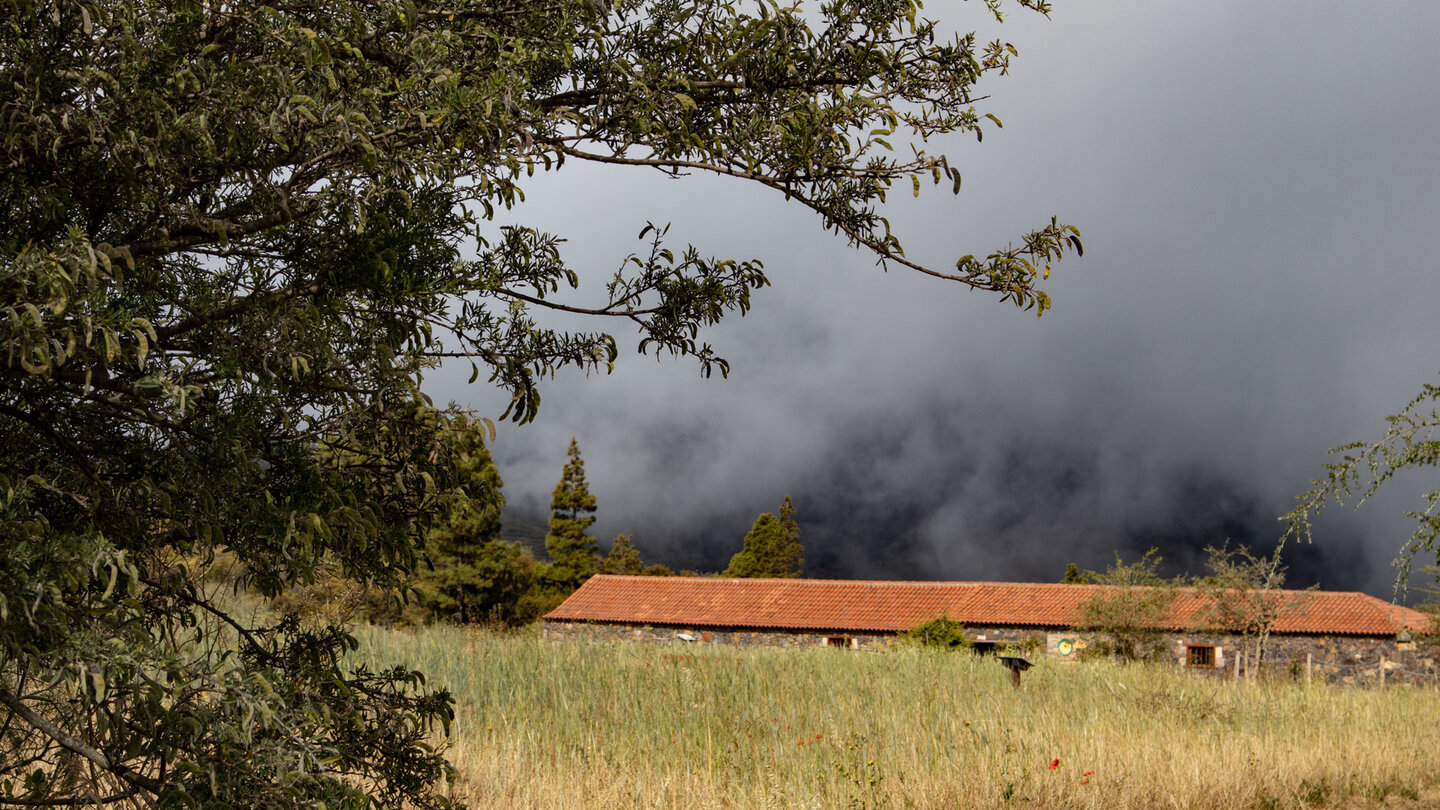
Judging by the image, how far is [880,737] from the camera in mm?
7453

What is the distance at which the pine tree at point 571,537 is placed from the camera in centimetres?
4531

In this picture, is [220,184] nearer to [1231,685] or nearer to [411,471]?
[411,471]

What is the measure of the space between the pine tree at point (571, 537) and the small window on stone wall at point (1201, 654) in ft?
86.1

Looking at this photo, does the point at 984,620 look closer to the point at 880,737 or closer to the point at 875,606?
the point at 875,606

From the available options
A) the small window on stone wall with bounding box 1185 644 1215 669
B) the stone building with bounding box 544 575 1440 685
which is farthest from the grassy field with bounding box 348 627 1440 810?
the small window on stone wall with bounding box 1185 644 1215 669

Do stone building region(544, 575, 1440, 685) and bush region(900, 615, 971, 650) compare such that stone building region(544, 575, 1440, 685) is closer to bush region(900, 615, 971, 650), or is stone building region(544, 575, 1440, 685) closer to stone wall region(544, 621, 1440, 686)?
stone wall region(544, 621, 1440, 686)

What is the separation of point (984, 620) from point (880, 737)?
23.7 metres

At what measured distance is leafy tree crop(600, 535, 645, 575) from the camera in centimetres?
5275

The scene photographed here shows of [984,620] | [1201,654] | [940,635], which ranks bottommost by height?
[1201,654]

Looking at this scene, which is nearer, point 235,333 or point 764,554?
point 235,333

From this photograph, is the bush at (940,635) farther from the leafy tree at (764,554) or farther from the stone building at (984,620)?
the leafy tree at (764,554)

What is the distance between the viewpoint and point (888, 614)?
31.1m

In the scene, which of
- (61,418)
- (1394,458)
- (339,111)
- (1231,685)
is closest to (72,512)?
(61,418)

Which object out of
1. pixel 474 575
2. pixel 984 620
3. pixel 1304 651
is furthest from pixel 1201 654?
pixel 474 575
